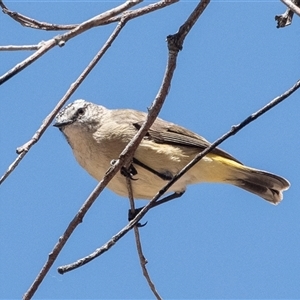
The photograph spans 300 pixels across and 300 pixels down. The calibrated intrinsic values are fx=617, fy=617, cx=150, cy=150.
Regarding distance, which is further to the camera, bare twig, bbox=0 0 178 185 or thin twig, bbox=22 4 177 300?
thin twig, bbox=22 4 177 300

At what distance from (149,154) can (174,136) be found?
42cm

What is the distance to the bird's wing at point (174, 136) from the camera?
18.4 ft

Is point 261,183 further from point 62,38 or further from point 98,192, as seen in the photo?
point 62,38

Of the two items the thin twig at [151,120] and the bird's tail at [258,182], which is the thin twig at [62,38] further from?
the bird's tail at [258,182]

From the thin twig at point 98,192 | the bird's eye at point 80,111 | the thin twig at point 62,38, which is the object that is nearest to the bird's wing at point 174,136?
the bird's eye at point 80,111

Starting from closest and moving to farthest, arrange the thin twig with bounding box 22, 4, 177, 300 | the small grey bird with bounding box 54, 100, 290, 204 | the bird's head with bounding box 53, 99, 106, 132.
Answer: the thin twig with bounding box 22, 4, 177, 300 < the small grey bird with bounding box 54, 100, 290, 204 < the bird's head with bounding box 53, 99, 106, 132

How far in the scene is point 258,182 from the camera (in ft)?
20.1

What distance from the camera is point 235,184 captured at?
6.17 m

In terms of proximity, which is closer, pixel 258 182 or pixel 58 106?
pixel 58 106

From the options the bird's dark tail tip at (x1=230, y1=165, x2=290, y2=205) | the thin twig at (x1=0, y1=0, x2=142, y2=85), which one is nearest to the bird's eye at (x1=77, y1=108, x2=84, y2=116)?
the bird's dark tail tip at (x1=230, y1=165, x2=290, y2=205)

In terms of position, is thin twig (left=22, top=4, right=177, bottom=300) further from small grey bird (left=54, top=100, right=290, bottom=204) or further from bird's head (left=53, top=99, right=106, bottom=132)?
bird's head (left=53, top=99, right=106, bottom=132)

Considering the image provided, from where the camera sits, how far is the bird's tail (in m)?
6.01

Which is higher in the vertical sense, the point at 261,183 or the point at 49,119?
the point at 261,183

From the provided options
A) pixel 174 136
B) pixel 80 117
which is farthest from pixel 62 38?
pixel 80 117
